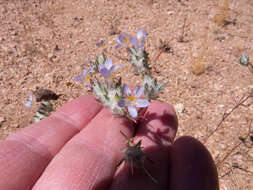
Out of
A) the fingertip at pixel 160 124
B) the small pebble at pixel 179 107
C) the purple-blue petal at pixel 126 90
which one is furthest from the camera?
the small pebble at pixel 179 107

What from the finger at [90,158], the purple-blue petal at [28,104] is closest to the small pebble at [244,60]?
the finger at [90,158]

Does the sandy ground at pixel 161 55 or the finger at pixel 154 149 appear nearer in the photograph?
the finger at pixel 154 149

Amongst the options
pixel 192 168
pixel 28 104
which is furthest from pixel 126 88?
pixel 28 104

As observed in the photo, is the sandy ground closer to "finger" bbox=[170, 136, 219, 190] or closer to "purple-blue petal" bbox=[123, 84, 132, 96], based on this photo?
"finger" bbox=[170, 136, 219, 190]

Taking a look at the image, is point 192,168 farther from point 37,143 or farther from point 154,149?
point 37,143

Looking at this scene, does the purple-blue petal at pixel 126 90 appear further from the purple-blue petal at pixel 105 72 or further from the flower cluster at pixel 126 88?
the purple-blue petal at pixel 105 72

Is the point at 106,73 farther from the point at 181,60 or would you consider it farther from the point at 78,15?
the point at 78,15

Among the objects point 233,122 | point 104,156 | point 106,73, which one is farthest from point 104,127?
point 233,122
